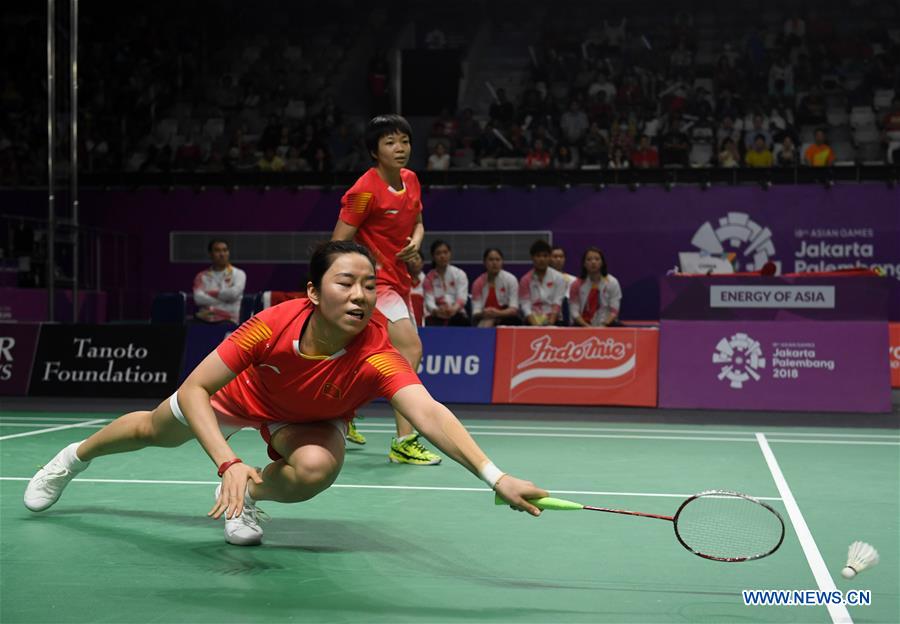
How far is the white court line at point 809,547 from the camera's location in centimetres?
306

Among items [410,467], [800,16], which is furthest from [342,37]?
[410,467]

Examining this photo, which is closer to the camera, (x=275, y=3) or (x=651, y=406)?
(x=651, y=406)

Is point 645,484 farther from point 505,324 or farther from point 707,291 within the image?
point 505,324

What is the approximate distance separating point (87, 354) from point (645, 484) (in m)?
6.71

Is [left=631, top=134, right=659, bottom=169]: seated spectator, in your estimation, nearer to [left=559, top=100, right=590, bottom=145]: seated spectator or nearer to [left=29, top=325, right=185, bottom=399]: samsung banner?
[left=559, top=100, right=590, bottom=145]: seated spectator

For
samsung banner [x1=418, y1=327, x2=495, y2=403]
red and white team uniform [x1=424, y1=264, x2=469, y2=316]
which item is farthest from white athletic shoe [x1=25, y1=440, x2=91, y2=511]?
red and white team uniform [x1=424, y1=264, x2=469, y2=316]

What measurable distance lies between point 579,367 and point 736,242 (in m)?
5.93

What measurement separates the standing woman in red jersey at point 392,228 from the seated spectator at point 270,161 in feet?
35.6

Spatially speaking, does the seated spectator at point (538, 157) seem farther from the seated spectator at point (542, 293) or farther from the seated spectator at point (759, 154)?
the seated spectator at point (542, 293)

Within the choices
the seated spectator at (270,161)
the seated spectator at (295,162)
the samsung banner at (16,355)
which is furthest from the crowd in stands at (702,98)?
the samsung banner at (16,355)

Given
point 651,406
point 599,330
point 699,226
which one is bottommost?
point 651,406

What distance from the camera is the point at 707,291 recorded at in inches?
→ 372

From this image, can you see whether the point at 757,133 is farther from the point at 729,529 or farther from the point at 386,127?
the point at 729,529

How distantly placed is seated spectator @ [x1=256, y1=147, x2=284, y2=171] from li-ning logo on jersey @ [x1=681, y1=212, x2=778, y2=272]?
21.6 feet
